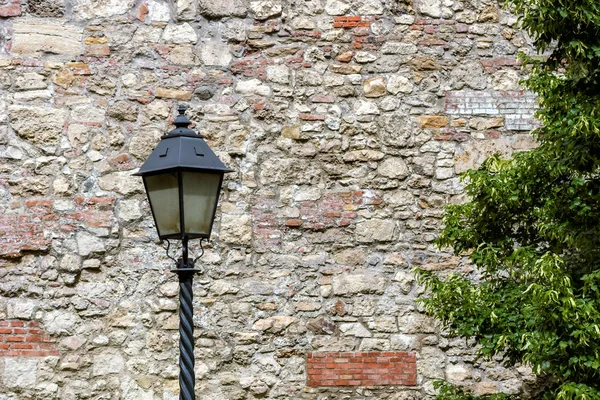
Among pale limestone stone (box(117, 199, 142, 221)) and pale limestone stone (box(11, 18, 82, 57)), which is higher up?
pale limestone stone (box(11, 18, 82, 57))

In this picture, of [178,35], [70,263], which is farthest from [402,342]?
[178,35]

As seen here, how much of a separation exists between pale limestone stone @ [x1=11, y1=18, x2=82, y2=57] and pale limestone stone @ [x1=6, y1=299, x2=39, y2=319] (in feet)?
6.09

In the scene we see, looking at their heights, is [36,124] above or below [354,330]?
above


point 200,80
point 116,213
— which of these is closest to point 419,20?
point 200,80

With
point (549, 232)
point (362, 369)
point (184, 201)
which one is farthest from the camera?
point (362, 369)

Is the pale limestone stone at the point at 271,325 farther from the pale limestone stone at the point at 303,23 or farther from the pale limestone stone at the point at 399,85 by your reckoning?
the pale limestone stone at the point at 303,23

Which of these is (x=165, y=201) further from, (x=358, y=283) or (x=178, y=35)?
(x=178, y=35)

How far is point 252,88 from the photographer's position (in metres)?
6.53

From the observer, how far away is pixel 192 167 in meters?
4.09

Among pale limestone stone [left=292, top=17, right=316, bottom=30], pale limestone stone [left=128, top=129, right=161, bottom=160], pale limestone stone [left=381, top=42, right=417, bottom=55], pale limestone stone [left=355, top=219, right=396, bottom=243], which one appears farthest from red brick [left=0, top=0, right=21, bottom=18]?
pale limestone stone [left=355, top=219, right=396, bottom=243]

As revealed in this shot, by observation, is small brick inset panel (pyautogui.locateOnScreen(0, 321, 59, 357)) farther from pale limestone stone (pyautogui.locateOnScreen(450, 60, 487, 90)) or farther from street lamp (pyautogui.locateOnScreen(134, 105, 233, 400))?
pale limestone stone (pyautogui.locateOnScreen(450, 60, 487, 90))

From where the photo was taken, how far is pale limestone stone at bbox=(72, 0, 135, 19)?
6.52 meters

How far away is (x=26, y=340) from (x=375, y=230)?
2.67 m

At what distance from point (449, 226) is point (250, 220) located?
198 cm
